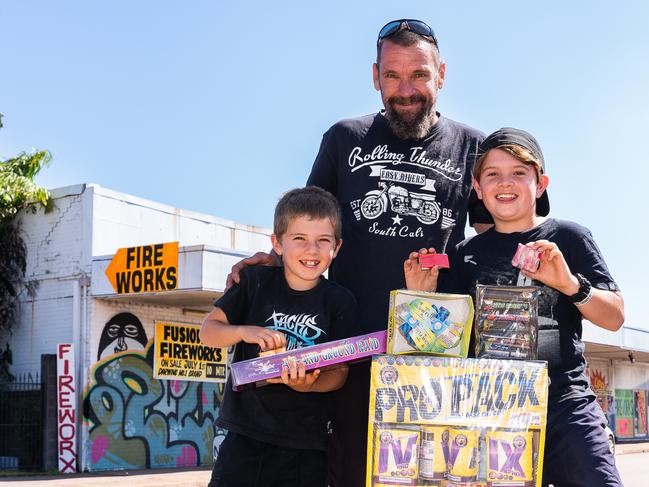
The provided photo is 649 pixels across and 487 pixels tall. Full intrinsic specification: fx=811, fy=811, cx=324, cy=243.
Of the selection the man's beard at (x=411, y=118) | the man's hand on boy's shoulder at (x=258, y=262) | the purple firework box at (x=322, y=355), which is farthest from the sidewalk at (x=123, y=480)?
the purple firework box at (x=322, y=355)

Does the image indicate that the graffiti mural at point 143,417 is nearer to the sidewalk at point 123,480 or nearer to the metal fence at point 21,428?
Result: the sidewalk at point 123,480

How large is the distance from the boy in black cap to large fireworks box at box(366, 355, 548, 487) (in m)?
0.50

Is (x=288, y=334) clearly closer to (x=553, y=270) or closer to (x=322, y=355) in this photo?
(x=322, y=355)

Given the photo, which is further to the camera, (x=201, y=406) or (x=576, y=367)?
(x=201, y=406)

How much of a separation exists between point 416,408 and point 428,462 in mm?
175

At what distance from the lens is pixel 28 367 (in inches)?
695

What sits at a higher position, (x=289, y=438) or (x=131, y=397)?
(x=289, y=438)

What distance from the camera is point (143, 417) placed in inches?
693

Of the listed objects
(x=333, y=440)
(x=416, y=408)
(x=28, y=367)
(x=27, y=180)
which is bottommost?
(x=28, y=367)

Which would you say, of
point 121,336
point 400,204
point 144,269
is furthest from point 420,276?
point 121,336

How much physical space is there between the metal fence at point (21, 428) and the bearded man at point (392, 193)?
45.4 ft

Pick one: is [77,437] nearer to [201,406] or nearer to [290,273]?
[201,406]

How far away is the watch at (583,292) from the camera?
10.1 feet

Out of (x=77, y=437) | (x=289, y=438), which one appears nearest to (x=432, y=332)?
(x=289, y=438)
